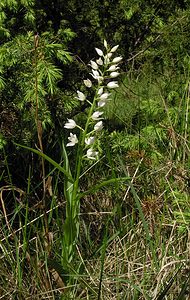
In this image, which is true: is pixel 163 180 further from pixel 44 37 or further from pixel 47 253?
pixel 44 37

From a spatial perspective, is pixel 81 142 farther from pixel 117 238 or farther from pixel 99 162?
pixel 99 162

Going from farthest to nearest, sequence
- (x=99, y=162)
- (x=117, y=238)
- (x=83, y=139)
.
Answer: (x=99, y=162)
(x=117, y=238)
(x=83, y=139)

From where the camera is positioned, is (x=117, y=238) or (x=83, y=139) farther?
(x=117, y=238)

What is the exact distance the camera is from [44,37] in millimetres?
4234

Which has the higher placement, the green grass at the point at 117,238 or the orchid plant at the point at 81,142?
the orchid plant at the point at 81,142

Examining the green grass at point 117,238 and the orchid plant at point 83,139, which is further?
the green grass at point 117,238

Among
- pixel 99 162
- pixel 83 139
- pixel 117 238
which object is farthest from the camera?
pixel 99 162

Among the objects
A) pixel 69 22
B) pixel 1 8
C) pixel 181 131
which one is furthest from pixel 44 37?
pixel 181 131

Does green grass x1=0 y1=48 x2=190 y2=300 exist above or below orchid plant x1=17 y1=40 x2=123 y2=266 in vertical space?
below

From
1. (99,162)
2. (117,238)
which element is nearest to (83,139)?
(117,238)

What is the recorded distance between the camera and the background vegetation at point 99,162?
311 centimetres

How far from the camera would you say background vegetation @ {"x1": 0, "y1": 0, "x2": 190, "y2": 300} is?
3.11m

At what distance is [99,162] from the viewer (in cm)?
441

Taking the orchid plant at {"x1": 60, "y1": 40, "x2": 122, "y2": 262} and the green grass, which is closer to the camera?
the orchid plant at {"x1": 60, "y1": 40, "x2": 122, "y2": 262}
